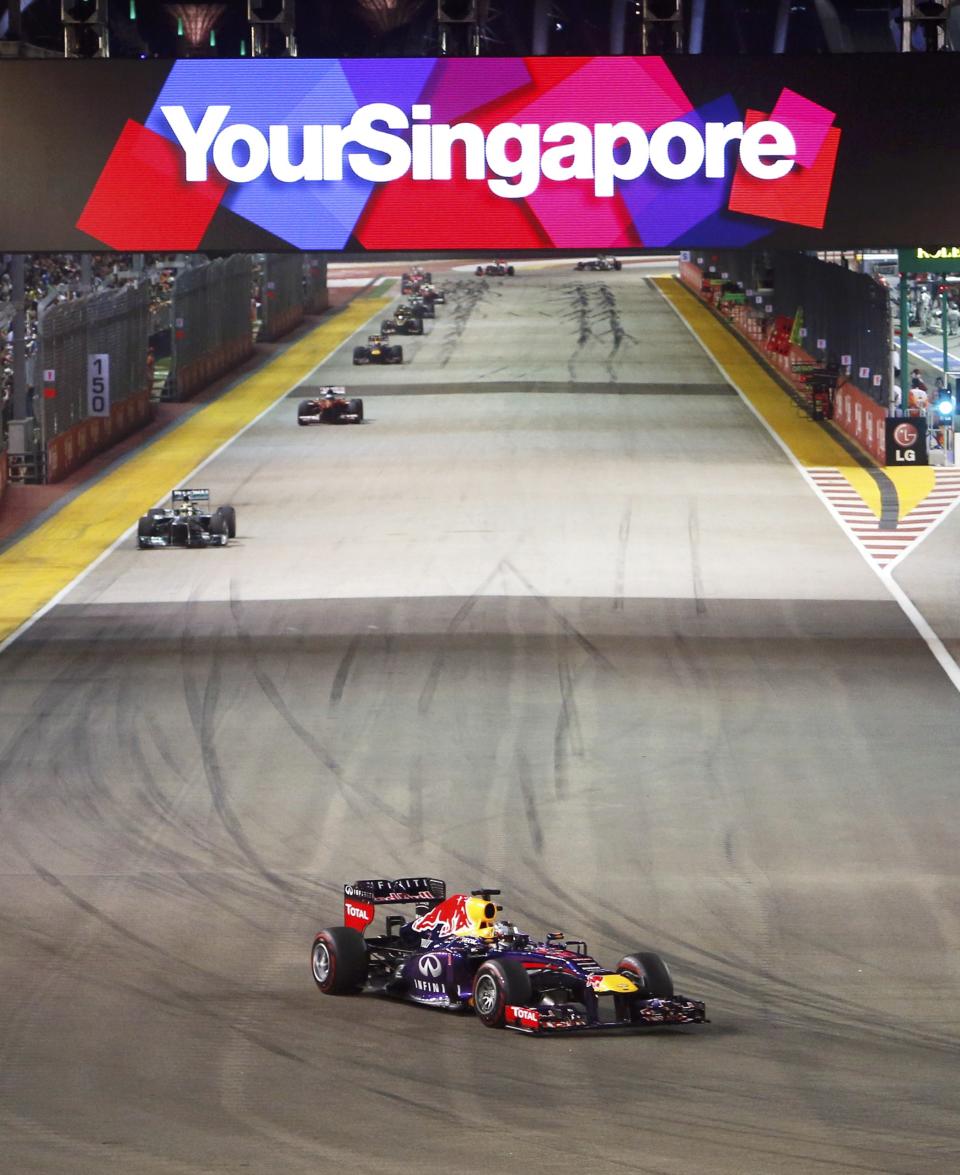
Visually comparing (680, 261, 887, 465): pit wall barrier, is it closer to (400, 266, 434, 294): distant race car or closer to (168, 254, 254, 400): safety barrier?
(400, 266, 434, 294): distant race car

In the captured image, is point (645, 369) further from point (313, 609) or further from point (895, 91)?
point (895, 91)

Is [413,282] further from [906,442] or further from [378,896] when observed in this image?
[378,896]

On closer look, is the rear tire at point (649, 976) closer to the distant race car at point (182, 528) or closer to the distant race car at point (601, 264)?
the distant race car at point (182, 528)

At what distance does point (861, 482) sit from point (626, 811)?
99.8 ft

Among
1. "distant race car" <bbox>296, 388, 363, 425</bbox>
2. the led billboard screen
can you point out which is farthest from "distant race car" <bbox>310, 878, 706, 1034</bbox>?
"distant race car" <bbox>296, 388, 363, 425</bbox>

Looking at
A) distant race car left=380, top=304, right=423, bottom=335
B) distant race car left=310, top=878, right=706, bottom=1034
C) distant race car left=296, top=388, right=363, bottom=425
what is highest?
distant race car left=380, top=304, right=423, bottom=335

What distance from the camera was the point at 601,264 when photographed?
12275 centimetres

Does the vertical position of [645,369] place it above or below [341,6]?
below

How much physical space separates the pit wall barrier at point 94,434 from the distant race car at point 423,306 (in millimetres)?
27768

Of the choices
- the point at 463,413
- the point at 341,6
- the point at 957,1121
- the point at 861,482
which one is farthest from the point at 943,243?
the point at 341,6

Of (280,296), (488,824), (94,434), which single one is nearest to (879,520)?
(94,434)

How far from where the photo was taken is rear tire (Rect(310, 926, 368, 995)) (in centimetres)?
1681

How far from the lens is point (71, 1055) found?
15.2m

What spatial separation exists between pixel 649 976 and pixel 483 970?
1234 mm
